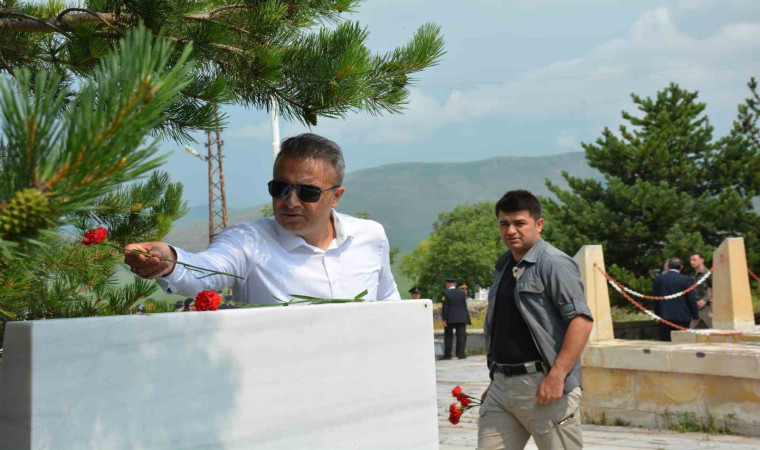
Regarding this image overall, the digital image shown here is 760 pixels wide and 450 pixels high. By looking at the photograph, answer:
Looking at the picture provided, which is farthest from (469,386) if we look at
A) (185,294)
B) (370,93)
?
(185,294)

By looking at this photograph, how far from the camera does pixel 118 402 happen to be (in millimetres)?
1680

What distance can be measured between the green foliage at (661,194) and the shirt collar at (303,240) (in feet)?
64.2

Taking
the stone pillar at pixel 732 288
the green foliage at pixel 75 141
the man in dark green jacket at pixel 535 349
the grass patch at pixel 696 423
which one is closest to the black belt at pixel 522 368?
the man in dark green jacket at pixel 535 349

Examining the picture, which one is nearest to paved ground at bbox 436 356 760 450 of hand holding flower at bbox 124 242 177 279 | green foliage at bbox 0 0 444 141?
green foliage at bbox 0 0 444 141

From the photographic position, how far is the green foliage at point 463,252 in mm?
84750

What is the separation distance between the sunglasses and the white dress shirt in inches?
6.6

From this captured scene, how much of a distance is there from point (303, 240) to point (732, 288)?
1112 cm

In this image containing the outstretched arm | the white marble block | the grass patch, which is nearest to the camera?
the white marble block

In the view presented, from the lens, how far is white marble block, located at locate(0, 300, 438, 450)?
1.60m

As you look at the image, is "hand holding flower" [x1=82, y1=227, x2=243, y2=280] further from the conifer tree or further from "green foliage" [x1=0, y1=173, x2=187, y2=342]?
"green foliage" [x1=0, y1=173, x2=187, y2=342]

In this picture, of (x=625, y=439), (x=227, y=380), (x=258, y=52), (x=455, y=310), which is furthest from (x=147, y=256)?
(x=455, y=310)

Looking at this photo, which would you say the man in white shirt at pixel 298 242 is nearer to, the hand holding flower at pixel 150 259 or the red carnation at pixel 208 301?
the hand holding flower at pixel 150 259

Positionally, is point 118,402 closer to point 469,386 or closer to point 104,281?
point 104,281

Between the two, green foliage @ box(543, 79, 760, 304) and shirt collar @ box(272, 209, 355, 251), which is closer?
shirt collar @ box(272, 209, 355, 251)
